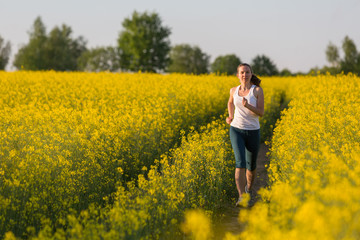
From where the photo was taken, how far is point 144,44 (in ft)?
154

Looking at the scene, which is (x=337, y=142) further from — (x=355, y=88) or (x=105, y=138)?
(x=355, y=88)

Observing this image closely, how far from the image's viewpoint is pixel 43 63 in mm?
56844

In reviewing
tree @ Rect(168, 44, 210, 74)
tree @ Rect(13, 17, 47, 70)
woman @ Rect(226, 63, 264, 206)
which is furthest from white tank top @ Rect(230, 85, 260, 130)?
tree @ Rect(168, 44, 210, 74)

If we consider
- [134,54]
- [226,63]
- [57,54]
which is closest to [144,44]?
[134,54]

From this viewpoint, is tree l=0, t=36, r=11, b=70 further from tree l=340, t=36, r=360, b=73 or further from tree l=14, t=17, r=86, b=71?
→ tree l=340, t=36, r=360, b=73

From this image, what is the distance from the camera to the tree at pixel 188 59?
8913cm

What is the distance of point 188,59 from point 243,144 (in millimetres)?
86898

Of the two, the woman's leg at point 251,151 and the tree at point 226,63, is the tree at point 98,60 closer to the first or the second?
the tree at point 226,63

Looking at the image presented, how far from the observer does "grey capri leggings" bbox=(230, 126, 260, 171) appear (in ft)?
19.0

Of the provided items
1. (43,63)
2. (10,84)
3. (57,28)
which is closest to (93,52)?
(57,28)

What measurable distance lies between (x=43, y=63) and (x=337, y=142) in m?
56.3

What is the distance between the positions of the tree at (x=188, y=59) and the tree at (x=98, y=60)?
1543 centimetres

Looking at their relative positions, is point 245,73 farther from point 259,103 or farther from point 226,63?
point 226,63

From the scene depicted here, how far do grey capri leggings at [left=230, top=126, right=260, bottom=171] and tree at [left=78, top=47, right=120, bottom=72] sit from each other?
70356 millimetres
